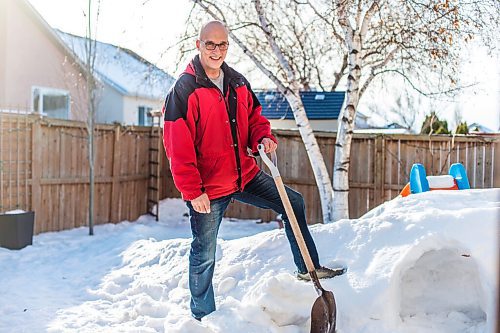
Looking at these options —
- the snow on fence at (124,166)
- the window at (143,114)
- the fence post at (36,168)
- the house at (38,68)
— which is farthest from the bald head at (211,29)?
the window at (143,114)

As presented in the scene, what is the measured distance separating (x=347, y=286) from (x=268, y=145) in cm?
102

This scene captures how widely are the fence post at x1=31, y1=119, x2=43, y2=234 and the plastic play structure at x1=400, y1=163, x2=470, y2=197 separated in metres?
5.94

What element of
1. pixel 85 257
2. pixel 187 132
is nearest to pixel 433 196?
pixel 187 132

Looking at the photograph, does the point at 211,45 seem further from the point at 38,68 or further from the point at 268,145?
the point at 38,68

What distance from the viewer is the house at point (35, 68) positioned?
1220 cm

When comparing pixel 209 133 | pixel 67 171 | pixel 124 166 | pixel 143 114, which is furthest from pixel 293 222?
pixel 143 114

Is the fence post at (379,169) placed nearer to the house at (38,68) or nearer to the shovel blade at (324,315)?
the house at (38,68)

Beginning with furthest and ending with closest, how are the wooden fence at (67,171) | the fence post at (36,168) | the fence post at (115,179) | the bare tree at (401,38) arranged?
the fence post at (115,179) < the fence post at (36,168) < the wooden fence at (67,171) < the bare tree at (401,38)

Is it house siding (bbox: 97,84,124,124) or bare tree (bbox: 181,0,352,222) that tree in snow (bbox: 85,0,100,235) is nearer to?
bare tree (bbox: 181,0,352,222)

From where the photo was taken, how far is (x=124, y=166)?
413 inches

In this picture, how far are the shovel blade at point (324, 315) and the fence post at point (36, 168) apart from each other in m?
6.80

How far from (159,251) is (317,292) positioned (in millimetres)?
3084

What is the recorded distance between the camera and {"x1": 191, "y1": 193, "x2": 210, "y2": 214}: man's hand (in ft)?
10.0

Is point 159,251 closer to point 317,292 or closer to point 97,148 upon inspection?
point 317,292
